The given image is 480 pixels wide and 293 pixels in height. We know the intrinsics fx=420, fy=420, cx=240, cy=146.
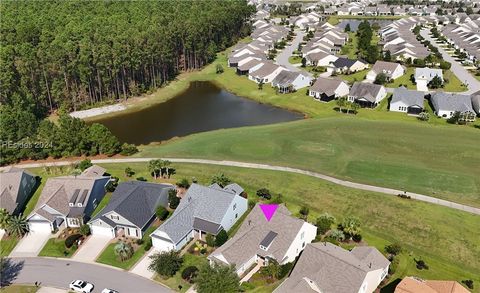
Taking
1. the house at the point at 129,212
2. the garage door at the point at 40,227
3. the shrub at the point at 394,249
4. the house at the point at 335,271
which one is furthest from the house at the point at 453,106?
the garage door at the point at 40,227

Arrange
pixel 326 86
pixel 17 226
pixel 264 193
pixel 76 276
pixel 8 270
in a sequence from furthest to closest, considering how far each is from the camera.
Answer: pixel 326 86 → pixel 264 193 → pixel 17 226 → pixel 8 270 → pixel 76 276


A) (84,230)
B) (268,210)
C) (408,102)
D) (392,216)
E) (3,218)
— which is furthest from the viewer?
(408,102)

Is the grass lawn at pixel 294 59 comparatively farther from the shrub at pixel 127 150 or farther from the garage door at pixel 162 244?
the garage door at pixel 162 244

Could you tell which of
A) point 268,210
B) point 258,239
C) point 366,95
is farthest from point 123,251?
point 366,95

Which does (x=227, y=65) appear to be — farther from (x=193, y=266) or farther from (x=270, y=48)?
(x=193, y=266)

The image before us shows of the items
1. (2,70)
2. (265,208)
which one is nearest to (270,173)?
(265,208)

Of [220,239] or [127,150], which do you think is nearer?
[220,239]

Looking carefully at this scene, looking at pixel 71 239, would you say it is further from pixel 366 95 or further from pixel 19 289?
pixel 366 95
